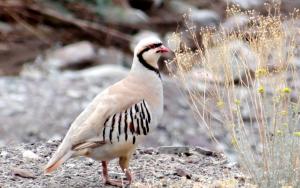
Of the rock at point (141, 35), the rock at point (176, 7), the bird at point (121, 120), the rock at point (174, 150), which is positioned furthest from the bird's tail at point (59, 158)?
the rock at point (176, 7)

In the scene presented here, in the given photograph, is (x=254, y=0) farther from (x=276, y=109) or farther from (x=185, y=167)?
(x=276, y=109)

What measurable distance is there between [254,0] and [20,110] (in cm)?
699

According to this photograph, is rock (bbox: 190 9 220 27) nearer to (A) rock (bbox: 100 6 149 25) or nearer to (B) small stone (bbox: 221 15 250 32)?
(A) rock (bbox: 100 6 149 25)

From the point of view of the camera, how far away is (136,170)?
6.27 meters

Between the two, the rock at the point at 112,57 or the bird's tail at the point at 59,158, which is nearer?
the bird's tail at the point at 59,158

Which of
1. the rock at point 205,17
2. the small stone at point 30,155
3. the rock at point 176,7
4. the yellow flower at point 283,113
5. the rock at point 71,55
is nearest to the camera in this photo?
the yellow flower at point 283,113

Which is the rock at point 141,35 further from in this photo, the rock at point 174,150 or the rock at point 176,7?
the rock at point 174,150

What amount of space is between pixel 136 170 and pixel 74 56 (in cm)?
686

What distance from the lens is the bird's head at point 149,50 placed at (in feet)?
18.9

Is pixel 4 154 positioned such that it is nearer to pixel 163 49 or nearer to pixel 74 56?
pixel 163 49

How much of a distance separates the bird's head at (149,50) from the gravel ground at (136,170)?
0.79m

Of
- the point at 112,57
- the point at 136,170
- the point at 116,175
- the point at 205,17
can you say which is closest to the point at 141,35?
the point at 112,57

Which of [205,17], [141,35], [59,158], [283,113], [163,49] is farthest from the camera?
[205,17]

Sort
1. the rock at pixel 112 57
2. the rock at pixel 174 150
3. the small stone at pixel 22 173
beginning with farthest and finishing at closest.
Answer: the rock at pixel 112 57
the rock at pixel 174 150
the small stone at pixel 22 173
